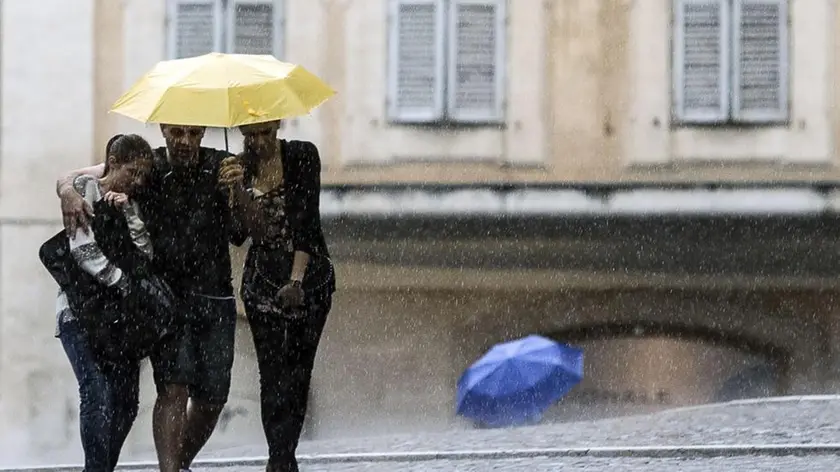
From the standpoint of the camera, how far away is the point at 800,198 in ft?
52.9

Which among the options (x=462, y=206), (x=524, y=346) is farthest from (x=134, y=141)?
(x=462, y=206)

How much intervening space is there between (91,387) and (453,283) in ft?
30.7

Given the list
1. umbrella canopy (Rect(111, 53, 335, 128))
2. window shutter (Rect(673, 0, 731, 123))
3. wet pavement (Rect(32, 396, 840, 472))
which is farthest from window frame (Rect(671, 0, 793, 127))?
umbrella canopy (Rect(111, 53, 335, 128))

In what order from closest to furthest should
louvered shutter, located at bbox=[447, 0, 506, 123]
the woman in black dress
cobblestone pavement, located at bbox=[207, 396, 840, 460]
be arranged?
the woman in black dress < cobblestone pavement, located at bbox=[207, 396, 840, 460] < louvered shutter, located at bbox=[447, 0, 506, 123]

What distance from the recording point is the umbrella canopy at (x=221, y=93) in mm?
7668

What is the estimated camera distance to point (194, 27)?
55.1ft

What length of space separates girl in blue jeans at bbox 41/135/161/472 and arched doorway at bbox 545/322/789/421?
938 centimetres

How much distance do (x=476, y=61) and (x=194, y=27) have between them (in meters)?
2.58

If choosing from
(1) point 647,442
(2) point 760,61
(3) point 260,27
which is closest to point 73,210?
(1) point 647,442

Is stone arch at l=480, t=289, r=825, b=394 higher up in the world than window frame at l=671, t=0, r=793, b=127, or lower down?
lower down

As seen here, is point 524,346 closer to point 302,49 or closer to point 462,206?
point 462,206

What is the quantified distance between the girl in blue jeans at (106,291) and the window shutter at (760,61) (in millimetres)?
9554

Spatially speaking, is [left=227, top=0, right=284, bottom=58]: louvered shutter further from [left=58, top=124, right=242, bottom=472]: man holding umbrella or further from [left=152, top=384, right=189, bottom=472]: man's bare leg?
[left=152, top=384, right=189, bottom=472]: man's bare leg

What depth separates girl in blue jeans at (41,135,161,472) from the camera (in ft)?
24.5
